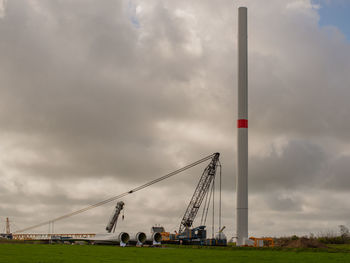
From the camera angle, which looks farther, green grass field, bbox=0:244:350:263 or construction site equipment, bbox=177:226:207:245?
construction site equipment, bbox=177:226:207:245

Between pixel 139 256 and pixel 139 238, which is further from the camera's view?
pixel 139 238

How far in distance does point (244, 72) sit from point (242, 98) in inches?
223

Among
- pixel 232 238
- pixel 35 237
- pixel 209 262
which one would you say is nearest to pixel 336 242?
pixel 232 238

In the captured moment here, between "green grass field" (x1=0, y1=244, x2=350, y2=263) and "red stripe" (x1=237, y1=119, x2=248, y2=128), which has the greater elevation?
"red stripe" (x1=237, y1=119, x2=248, y2=128)

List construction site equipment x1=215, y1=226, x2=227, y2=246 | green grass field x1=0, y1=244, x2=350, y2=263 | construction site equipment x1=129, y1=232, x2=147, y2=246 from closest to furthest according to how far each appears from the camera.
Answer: green grass field x1=0, y1=244, x2=350, y2=263
construction site equipment x1=129, y1=232, x2=147, y2=246
construction site equipment x1=215, y1=226, x2=227, y2=246

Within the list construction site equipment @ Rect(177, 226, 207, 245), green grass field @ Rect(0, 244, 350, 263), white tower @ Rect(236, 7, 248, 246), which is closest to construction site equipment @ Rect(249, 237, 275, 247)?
white tower @ Rect(236, 7, 248, 246)

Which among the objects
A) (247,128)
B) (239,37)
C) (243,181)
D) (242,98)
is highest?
(239,37)

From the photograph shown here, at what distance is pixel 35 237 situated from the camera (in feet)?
527

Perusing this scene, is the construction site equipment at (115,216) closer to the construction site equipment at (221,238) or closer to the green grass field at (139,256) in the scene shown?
the construction site equipment at (221,238)

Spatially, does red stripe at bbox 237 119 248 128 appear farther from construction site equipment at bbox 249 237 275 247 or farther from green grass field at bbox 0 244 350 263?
green grass field at bbox 0 244 350 263

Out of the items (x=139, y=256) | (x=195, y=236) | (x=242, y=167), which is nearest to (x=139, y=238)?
(x=195, y=236)

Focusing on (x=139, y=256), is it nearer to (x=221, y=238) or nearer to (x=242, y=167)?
(x=242, y=167)

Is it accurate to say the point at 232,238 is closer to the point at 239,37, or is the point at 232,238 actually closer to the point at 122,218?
the point at 122,218

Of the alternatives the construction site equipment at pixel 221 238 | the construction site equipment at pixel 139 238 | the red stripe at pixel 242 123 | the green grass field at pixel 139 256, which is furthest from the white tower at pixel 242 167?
the green grass field at pixel 139 256
